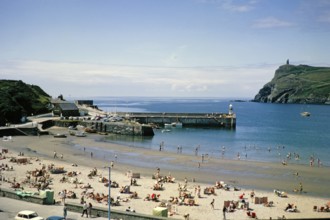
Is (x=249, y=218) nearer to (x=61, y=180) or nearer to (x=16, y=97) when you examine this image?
(x=61, y=180)

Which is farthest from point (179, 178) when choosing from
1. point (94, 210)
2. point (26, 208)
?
point (26, 208)

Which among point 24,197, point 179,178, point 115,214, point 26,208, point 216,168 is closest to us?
point 115,214

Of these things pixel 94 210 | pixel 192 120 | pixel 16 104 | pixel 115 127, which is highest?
pixel 16 104

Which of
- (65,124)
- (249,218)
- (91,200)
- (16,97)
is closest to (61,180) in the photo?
(91,200)

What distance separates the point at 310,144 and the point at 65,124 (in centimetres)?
4581

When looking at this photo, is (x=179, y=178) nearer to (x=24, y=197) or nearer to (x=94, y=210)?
(x=94, y=210)

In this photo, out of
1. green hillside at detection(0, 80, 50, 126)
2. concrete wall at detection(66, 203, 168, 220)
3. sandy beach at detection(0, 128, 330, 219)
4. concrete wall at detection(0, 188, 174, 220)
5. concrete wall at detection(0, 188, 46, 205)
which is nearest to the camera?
concrete wall at detection(66, 203, 168, 220)

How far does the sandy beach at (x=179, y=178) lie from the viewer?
29.0 metres

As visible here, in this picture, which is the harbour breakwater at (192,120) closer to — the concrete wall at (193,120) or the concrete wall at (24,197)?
the concrete wall at (193,120)

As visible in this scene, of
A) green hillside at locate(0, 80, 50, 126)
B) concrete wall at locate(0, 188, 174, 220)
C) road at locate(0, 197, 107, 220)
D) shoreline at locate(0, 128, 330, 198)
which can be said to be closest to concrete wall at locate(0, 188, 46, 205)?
concrete wall at locate(0, 188, 174, 220)

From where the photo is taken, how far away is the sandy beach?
2895 cm

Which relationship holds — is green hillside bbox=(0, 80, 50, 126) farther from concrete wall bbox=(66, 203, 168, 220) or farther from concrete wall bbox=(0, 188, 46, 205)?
concrete wall bbox=(66, 203, 168, 220)

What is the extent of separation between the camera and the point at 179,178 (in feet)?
131

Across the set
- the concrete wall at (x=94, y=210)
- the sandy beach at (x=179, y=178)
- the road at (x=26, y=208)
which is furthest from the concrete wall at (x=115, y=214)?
the sandy beach at (x=179, y=178)
